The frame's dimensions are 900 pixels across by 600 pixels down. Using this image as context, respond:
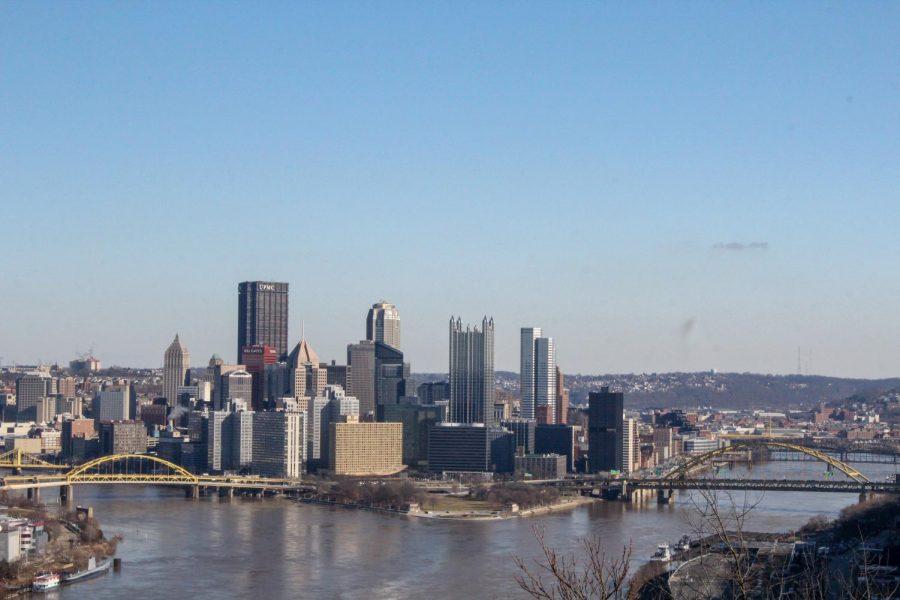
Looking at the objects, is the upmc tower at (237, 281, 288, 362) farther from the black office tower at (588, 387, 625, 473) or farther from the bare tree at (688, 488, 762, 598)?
the bare tree at (688, 488, 762, 598)

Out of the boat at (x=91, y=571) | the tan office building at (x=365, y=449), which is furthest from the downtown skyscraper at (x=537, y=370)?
the boat at (x=91, y=571)

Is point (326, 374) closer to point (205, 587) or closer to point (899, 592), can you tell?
point (205, 587)

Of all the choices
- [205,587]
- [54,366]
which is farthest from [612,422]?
[54,366]

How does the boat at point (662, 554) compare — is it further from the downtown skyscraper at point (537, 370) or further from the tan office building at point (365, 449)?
the downtown skyscraper at point (537, 370)

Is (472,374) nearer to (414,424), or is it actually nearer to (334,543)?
(414,424)

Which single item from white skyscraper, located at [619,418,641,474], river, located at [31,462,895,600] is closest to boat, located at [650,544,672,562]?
river, located at [31,462,895,600]
